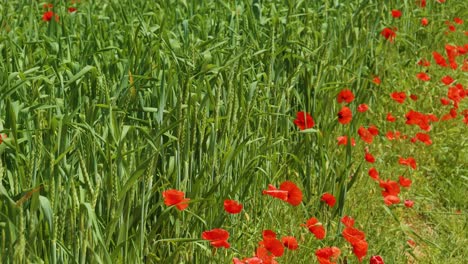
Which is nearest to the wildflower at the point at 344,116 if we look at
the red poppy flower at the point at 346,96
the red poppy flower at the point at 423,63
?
the red poppy flower at the point at 346,96

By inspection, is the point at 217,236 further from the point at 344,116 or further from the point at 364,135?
the point at 364,135

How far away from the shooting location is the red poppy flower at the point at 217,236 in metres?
2.16

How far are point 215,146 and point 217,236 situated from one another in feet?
1.31

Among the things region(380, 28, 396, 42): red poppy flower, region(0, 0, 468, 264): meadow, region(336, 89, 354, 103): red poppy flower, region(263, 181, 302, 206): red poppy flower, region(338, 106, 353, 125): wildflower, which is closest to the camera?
region(0, 0, 468, 264): meadow

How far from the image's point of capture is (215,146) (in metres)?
2.50

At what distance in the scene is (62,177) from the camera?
217 cm

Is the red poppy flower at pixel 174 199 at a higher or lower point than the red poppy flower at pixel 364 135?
higher

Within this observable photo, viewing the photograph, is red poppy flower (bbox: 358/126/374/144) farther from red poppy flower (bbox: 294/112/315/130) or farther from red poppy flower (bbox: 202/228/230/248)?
red poppy flower (bbox: 202/228/230/248)

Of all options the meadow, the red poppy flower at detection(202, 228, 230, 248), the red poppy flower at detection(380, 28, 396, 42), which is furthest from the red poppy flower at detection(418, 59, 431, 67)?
the red poppy flower at detection(202, 228, 230, 248)

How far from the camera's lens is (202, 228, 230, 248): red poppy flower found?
2.16 metres

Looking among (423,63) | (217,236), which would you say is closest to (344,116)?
(217,236)

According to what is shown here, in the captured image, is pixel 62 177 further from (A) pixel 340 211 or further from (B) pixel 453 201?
(B) pixel 453 201

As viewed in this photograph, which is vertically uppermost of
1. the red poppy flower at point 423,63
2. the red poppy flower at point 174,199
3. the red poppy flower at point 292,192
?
the red poppy flower at point 174,199

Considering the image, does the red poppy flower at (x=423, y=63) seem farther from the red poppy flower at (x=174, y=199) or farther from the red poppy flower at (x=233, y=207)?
the red poppy flower at (x=174, y=199)
